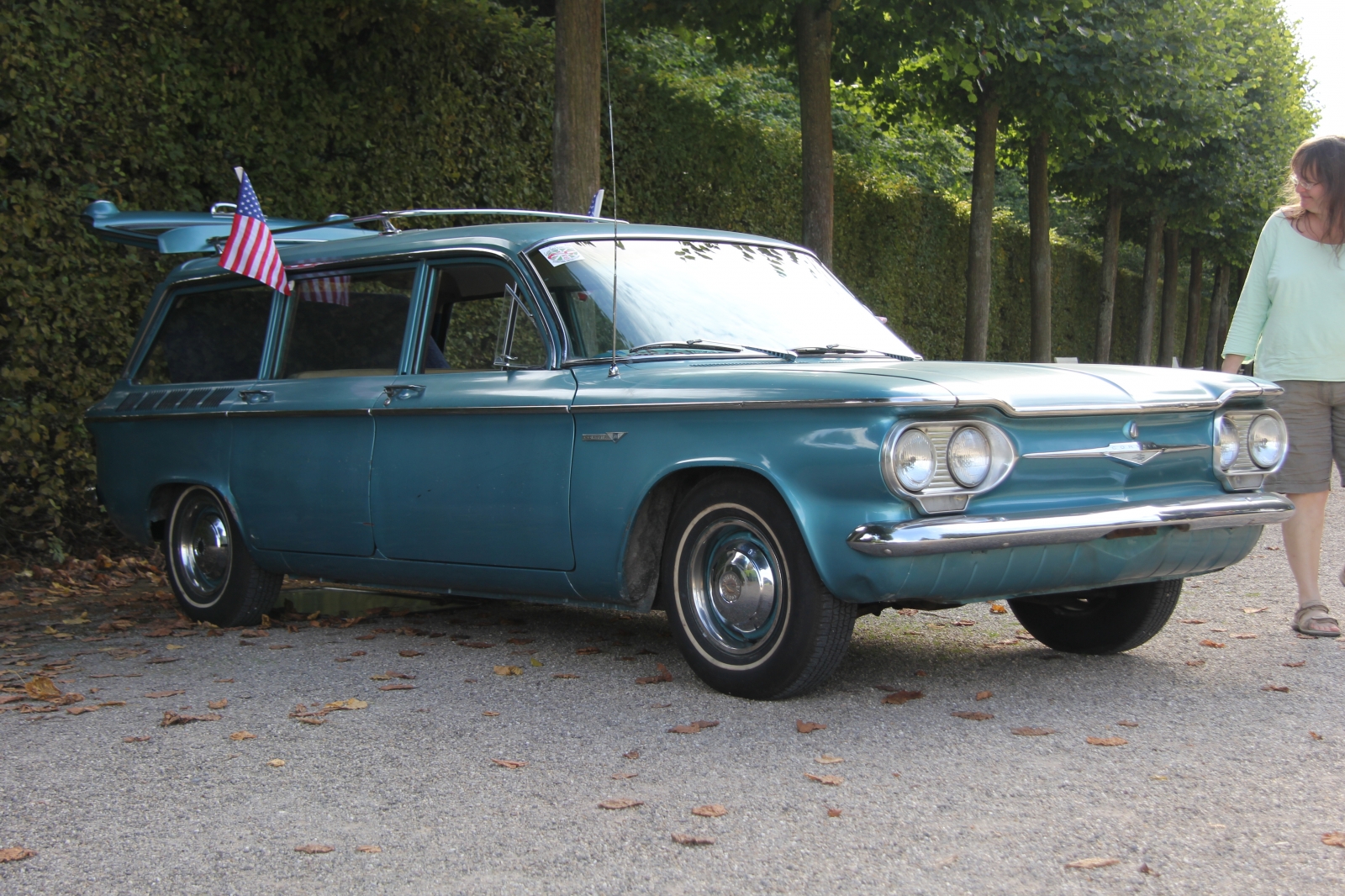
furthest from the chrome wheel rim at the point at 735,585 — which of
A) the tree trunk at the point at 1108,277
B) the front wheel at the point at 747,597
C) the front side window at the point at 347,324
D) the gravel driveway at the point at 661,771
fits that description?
the tree trunk at the point at 1108,277

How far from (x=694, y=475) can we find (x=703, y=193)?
9423 millimetres

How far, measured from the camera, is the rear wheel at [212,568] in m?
6.54

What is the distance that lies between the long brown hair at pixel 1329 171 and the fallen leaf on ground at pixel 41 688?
5.40m

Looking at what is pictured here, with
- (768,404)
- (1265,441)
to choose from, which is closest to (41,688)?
(768,404)

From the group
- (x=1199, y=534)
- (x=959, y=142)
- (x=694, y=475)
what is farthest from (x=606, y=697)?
(x=959, y=142)

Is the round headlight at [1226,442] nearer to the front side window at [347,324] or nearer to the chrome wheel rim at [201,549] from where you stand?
the front side window at [347,324]

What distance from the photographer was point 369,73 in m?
9.80

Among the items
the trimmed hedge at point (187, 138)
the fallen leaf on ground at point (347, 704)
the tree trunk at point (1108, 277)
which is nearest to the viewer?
the fallen leaf on ground at point (347, 704)

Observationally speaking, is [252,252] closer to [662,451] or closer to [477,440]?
[477,440]

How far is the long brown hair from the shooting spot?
19.3 feet

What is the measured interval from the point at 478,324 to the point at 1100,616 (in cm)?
279

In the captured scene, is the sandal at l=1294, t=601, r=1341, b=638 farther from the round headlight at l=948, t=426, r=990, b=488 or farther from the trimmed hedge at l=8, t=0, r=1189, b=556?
the trimmed hedge at l=8, t=0, r=1189, b=556

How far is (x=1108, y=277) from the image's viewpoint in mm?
24562

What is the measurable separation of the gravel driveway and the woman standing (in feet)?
1.25
